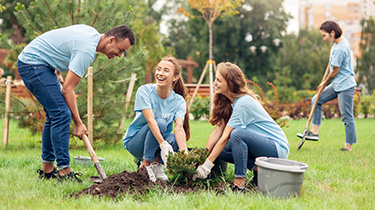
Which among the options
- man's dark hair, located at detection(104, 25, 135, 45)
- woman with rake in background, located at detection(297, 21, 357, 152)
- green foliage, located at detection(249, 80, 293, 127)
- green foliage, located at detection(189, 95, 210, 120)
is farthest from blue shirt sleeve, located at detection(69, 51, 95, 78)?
green foliage, located at detection(189, 95, 210, 120)

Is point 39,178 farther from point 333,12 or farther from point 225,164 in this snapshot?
point 333,12

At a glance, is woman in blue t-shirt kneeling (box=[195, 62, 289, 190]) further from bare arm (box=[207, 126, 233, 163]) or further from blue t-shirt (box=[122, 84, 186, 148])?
blue t-shirt (box=[122, 84, 186, 148])

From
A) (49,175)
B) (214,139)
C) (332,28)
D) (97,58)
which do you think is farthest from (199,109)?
(49,175)

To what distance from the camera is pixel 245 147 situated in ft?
10.1

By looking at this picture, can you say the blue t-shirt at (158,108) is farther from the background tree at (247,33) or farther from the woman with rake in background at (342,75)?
the background tree at (247,33)

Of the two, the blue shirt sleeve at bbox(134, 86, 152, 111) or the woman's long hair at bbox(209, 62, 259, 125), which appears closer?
the woman's long hair at bbox(209, 62, 259, 125)

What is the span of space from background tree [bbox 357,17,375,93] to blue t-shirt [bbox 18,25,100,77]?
2183 cm

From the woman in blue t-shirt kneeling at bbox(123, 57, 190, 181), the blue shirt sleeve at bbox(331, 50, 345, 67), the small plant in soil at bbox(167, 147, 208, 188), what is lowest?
the small plant in soil at bbox(167, 147, 208, 188)

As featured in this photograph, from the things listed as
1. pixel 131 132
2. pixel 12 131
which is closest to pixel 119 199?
pixel 131 132

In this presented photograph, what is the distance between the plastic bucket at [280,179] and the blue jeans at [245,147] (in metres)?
0.23

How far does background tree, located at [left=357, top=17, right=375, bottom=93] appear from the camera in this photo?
22000mm

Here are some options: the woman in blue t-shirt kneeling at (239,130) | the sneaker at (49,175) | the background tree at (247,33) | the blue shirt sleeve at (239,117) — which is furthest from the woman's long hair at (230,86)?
the background tree at (247,33)

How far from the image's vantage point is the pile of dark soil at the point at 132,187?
2.86m

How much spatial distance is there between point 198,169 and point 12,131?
6446 mm
